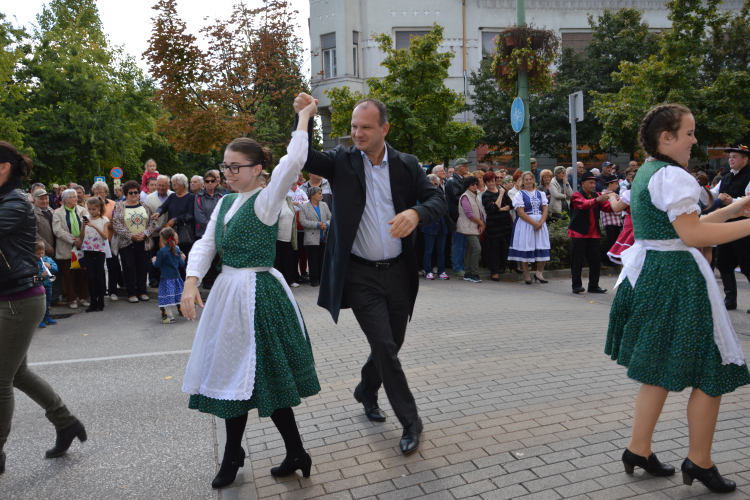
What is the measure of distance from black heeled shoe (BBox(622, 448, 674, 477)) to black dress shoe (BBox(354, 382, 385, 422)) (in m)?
1.71

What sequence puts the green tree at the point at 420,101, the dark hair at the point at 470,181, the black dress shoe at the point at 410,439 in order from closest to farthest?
the black dress shoe at the point at 410,439 < the dark hair at the point at 470,181 < the green tree at the point at 420,101

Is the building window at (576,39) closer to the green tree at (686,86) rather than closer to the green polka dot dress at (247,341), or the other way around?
the green tree at (686,86)

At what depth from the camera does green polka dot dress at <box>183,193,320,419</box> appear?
10.5 ft

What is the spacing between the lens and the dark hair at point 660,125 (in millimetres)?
3180

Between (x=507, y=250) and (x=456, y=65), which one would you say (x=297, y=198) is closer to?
(x=507, y=250)

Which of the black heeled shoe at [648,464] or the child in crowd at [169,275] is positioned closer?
the black heeled shoe at [648,464]

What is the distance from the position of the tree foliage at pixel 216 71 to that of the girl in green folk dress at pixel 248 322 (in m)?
13.4

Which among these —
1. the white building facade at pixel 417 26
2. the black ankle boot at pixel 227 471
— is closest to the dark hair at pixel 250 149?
the black ankle boot at pixel 227 471

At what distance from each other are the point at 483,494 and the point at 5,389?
295cm

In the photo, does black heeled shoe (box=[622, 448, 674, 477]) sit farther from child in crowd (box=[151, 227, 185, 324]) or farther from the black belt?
child in crowd (box=[151, 227, 185, 324])

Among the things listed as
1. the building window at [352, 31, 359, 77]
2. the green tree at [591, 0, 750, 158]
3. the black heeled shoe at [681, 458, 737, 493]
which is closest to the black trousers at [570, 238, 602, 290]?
the black heeled shoe at [681, 458, 737, 493]

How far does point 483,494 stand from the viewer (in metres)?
3.22

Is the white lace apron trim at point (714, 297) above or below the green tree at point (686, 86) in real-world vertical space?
below

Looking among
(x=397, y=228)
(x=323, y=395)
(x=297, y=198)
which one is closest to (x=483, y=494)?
(x=397, y=228)
